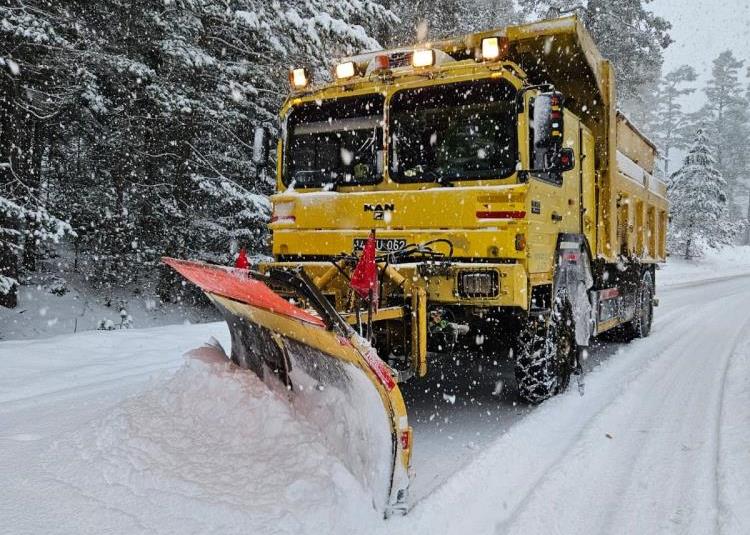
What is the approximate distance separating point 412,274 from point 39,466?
8.71 feet

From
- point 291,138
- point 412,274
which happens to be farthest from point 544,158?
point 291,138

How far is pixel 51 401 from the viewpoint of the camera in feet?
14.7

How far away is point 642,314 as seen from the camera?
359 inches

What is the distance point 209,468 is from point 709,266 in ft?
124

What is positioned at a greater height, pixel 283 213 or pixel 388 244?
pixel 283 213

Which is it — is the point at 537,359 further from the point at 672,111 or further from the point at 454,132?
the point at 672,111

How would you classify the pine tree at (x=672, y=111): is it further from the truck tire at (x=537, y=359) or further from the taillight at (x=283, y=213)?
the taillight at (x=283, y=213)

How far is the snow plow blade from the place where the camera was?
2754 mm

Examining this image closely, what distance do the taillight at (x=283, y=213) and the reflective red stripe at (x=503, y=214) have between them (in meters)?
1.68

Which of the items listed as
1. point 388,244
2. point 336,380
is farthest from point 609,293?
point 336,380

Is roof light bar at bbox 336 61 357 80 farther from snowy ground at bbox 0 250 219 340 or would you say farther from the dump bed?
snowy ground at bbox 0 250 219 340

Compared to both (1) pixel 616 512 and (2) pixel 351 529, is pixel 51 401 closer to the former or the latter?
(2) pixel 351 529

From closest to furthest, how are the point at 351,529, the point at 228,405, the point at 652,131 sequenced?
the point at 351,529 < the point at 228,405 < the point at 652,131

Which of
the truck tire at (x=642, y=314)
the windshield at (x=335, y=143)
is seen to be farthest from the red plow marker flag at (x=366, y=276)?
the truck tire at (x=642, y=314)
